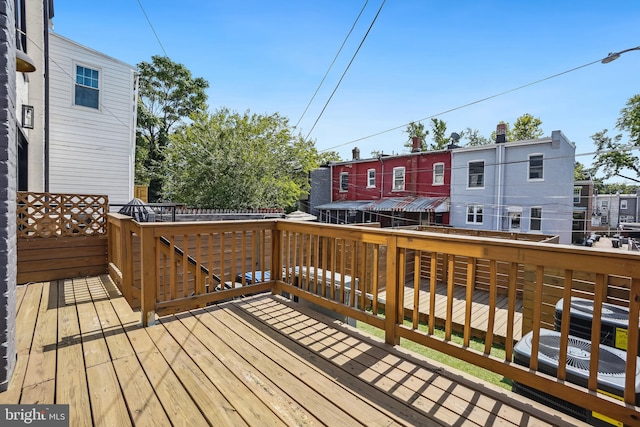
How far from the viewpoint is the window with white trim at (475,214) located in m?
15.2

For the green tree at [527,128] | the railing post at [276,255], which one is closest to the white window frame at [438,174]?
the green tree at [527,128]

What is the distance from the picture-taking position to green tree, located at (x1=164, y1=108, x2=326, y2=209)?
1166 cm

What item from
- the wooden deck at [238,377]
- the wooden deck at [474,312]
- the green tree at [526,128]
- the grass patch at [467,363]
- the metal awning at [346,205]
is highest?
the green tree at [526,128]

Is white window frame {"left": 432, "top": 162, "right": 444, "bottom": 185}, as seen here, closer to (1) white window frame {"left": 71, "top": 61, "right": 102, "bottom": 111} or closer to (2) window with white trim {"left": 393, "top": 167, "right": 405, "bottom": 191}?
(2) window with white trim {"left": 393, "top": 167, "right": 405, "bottom": 191}

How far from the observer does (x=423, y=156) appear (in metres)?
17.0

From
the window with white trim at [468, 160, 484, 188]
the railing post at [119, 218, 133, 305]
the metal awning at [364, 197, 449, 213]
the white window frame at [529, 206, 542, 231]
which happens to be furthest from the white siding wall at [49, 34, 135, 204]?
the white window frame at [529, 206, 542, 231]

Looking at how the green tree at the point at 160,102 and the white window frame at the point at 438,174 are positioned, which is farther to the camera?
the green tree at the point at 160,102

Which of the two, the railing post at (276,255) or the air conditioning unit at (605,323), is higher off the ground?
the railing post at (276,255)

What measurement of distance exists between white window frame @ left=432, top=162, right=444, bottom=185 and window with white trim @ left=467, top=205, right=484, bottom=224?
204 cm

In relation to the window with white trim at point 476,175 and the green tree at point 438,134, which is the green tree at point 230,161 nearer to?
the window with white trim at point 476,175

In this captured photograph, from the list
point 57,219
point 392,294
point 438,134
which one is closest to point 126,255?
point 57,219

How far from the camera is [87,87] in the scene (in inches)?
338

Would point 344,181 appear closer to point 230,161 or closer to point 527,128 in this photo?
point 230,161

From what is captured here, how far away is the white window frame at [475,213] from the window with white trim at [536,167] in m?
2.49
